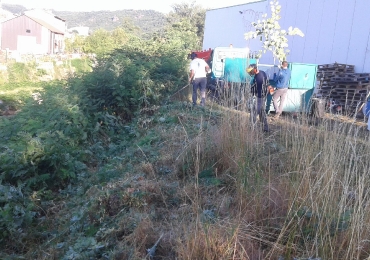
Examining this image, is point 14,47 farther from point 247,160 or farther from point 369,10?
point 247,160

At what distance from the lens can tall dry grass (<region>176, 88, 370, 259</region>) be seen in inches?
133

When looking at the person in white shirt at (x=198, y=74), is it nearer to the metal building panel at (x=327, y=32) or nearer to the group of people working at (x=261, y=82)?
the group of people working at (x=261, y=82)

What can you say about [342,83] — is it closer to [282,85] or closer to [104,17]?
[282,85]

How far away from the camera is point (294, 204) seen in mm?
3867

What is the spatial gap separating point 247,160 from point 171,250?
1565 mm

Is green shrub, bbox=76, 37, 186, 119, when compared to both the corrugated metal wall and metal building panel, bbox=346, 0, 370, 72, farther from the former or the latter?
the corrugated metal wall

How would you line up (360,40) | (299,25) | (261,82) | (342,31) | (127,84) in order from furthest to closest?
(299,25) → (342,31) → (360,40) → (127,84) → (261,82)

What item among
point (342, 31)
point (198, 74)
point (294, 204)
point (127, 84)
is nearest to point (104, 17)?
point (342, 31)

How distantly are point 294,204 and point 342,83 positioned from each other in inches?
540

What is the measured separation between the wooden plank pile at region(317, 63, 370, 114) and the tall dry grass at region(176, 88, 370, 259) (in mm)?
10952

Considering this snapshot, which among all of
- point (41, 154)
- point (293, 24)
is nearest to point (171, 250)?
point (41, 154)

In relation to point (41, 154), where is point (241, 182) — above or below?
above

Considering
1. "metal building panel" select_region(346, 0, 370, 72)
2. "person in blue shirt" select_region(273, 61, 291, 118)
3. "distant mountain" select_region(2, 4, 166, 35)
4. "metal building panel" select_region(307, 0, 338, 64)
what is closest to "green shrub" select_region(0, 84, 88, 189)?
"person in blue shirt" select_region(273, 61, 291, 118)

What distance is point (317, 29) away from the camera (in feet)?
65.8
